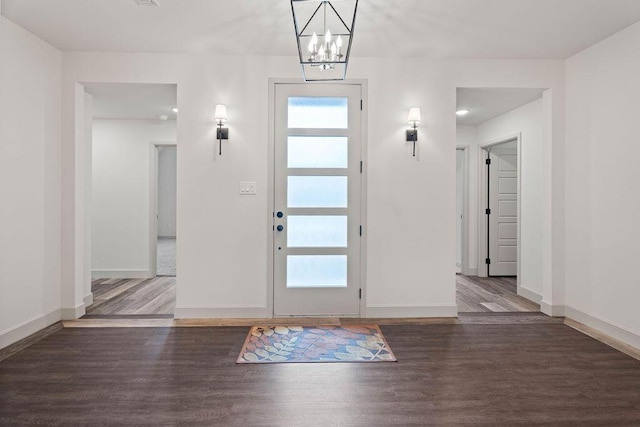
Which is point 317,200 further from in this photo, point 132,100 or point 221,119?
point 132,100

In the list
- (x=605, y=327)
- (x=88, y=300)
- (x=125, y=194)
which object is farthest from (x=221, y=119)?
(x=605, y=327)

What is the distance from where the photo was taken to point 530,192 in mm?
4484

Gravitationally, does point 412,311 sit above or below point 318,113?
below

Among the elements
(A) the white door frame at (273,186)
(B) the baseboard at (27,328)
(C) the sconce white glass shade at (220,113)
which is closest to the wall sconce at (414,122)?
(A) the white door frame at (273,186)

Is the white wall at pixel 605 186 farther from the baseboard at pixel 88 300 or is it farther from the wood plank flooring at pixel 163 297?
the baseboard at pixel 88 300

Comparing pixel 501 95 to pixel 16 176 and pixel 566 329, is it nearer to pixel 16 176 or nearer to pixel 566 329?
pixel 566 329

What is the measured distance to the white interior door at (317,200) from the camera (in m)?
3.60

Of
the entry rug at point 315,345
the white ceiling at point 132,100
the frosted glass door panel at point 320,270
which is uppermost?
the white ceiling at point 132,100

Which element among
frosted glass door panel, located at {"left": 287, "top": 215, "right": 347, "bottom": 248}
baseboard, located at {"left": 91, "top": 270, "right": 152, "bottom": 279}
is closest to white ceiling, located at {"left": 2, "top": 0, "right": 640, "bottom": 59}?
frosted glass door panel, located at {"left": 287, "top": 215, "right": 347, "bottom": 248}

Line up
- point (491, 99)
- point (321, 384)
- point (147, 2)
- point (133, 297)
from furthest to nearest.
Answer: point (133, 297) < point (491, 99) < point (147, 2) < point (321, 384)

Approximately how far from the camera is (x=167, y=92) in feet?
13.0

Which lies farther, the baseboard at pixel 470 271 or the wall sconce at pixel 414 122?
the baseboard at pixel 470 271

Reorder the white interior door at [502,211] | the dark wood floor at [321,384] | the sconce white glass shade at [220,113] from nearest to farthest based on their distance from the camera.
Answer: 1. the dark wood floor at [321,384]
2. the sconce white glass shade at [220,113]
3. the white interior door at [502,211]

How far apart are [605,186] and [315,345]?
3.02m
